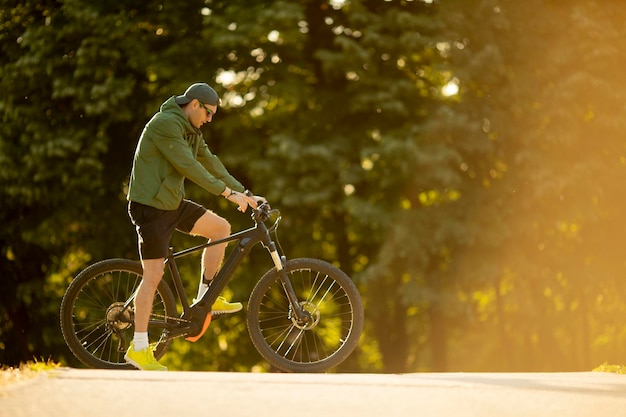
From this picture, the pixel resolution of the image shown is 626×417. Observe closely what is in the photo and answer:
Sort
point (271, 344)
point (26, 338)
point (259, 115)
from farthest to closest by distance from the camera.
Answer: point (26, 338) → point (259, 115) → point (271, 344)

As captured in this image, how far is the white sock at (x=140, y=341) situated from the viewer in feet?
22.6

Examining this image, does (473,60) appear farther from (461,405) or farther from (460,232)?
(461,405)

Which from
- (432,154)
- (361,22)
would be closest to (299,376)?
(432,154)

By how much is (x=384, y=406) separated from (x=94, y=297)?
3.03 m

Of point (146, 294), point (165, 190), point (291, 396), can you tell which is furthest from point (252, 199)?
point (291, 396)

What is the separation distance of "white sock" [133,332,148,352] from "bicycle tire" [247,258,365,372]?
0.73 metres

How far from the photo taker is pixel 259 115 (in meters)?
16.3

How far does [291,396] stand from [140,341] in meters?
1.81

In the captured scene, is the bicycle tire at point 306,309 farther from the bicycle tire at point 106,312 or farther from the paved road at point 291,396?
the paved road at point 291,396

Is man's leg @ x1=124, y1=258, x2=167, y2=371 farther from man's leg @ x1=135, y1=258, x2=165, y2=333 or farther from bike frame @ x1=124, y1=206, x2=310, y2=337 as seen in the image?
bike frame @ x1=124, y1=206, x2=310, y2=337

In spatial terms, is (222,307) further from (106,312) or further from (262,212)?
(106,312)

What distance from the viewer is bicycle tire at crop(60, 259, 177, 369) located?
7.30 meters

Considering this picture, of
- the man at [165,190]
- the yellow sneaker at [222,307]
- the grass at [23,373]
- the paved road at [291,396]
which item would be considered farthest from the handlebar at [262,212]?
the grass at [23,373]

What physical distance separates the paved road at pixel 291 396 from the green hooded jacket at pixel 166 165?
1.21 metres
